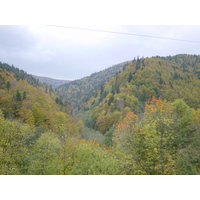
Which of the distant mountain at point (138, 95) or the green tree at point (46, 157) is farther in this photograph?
the distant mountain at point (138, 95)

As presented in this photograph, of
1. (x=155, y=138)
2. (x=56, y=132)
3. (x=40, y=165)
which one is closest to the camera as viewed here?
(x=155, y=138)

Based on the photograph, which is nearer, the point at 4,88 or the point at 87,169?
the point at 87,169

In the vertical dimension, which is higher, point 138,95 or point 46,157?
point 138,95

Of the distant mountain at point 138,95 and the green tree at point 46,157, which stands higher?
the distant mountain at point 138,95

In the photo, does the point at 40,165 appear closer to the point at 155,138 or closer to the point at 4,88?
the point at 155,138

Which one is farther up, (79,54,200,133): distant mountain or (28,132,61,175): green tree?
(79,54,200,133): distant mountain

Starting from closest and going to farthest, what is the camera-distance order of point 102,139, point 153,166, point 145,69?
point 153,166 → point 102,139 → point 145,69

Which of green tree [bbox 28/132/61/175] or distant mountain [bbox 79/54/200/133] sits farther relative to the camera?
distant mountain [bbox 79/54/200/133]

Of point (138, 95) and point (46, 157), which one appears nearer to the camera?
point (46, 157)

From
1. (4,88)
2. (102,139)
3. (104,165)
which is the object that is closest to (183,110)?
(102,139)

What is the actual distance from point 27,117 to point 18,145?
3.84 meters

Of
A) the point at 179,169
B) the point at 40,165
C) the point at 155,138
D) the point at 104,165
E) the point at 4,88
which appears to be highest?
the point at 4,88

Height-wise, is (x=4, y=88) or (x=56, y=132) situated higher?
(x=4, y=88)

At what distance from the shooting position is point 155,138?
8664mm
